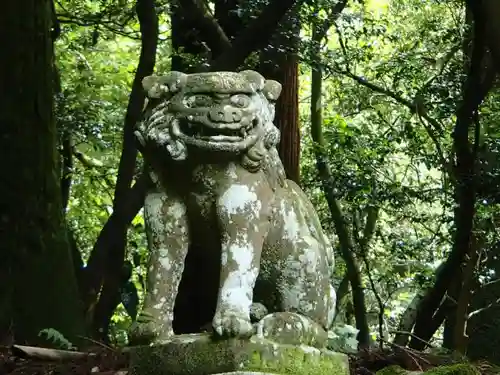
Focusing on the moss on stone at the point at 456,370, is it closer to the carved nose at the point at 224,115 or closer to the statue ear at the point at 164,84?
the carved nose at the point at 224,115

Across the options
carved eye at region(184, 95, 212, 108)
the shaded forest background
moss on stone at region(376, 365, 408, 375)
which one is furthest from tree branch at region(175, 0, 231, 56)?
carved eye at region(184, 95, 212, 108)

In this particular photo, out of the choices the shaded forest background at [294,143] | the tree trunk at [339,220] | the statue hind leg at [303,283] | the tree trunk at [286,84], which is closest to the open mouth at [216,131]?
the statue hind leg at [303,283]

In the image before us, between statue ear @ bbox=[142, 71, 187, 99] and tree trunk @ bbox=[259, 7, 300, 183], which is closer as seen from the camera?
statue ear @ bbox=[142, 71, 187, 99]

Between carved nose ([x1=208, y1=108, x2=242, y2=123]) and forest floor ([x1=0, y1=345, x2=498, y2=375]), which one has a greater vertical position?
carved nose ([x1=208, y1=108, x2=242, y2=123])

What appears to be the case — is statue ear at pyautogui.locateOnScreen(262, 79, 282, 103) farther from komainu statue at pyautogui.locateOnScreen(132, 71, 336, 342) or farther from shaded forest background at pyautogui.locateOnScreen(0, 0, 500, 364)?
shaded forest background at pyautogui.locateOnScreen(0, 0, 500, 364)

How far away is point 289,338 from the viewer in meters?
2.59

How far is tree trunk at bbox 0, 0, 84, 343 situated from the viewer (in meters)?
4.81

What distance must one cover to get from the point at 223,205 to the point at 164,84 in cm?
45

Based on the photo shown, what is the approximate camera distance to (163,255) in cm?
270

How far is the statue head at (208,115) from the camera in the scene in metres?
2.59

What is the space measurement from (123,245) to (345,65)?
8.50ft

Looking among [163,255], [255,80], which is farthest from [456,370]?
[255,80]

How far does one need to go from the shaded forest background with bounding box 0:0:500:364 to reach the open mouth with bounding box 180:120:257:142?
1201 millimetres

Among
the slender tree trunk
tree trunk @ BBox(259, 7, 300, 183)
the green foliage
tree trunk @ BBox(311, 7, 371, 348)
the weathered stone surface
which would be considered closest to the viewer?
the weathered stone surface
